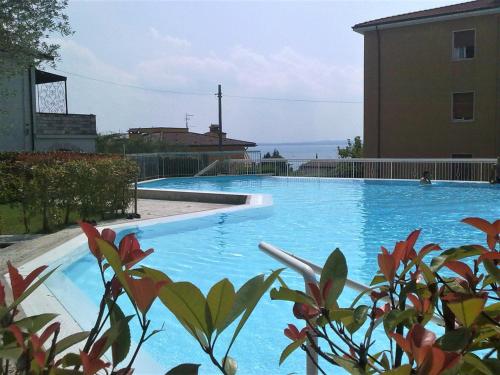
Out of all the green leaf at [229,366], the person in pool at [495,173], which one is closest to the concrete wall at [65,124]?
the person in pool at [495,173]

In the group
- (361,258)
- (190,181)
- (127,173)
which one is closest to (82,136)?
(190,181)

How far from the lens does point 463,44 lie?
24859mm

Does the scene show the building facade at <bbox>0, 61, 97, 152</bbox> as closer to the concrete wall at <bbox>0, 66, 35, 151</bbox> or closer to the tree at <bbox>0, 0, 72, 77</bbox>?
the concrete wall at <bbox>0, 66, 35, 151</bbox>

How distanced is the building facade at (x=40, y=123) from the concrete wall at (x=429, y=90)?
14183mm

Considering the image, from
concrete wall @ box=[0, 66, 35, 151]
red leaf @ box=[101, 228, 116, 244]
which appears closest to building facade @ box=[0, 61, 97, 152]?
concrete wall @ box=[0, 66, 35, 151]

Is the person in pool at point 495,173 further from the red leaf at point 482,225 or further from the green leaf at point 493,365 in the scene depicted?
the green leaf at point 493,365

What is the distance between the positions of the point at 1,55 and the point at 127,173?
3.45 metres

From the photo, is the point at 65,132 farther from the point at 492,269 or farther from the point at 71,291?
the point at 492,269

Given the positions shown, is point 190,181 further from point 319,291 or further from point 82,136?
point 319,291

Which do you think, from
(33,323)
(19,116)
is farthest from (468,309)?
(19,116)

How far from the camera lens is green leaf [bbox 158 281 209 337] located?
3.52 feet

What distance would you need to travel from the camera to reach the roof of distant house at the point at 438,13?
2394 centimetres

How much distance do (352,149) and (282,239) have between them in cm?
2592

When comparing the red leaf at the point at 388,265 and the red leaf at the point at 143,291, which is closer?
the red leaf at the point at 143,291
